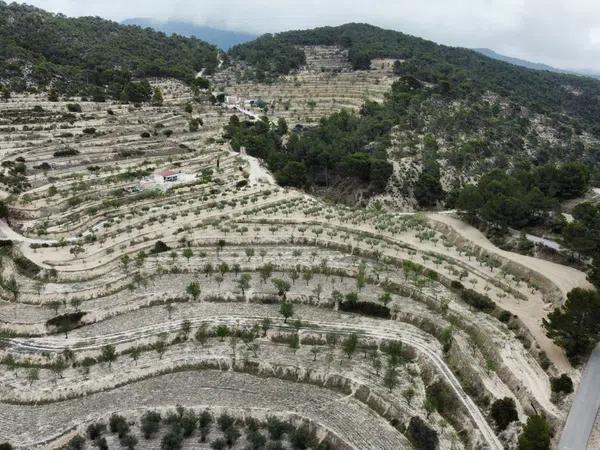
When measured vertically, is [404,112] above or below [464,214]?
above

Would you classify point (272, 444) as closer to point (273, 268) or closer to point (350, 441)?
point (350, 441)

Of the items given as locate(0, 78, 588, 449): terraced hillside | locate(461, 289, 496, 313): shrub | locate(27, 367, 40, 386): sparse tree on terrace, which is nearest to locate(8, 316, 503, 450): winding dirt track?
locate(0, 78, 588, 449): terraced hillside

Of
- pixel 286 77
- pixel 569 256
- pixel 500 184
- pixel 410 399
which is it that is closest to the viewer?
pixel 410 399

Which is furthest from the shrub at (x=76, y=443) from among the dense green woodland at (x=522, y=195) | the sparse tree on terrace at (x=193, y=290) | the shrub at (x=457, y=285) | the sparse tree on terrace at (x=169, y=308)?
the dense green woodland at (x=522, y=195)

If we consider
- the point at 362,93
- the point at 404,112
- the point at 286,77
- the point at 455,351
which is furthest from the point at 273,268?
the point at 286,77

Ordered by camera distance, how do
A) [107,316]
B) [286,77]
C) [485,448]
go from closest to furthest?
1. [485,448]
2. [107,316]
3. [286,77]

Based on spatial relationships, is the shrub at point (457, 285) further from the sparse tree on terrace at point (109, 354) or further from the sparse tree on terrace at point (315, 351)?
the sparse tree on terrace at point (109, 354)
